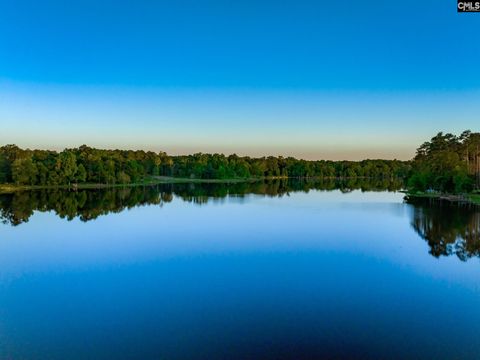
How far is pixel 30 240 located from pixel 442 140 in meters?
69.0

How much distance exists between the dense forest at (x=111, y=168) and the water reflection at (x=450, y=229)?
66543 mm

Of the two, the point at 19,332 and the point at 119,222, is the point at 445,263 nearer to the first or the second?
the point at 19,332

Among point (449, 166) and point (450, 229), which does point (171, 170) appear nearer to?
point (449, 166)

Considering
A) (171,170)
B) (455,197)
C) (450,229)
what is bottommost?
(450,229)

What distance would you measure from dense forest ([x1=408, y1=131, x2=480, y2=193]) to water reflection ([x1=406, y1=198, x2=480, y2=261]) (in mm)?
14571

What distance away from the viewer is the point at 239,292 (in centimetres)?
1608

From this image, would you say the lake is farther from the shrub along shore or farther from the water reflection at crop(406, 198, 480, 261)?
the shrub along shore

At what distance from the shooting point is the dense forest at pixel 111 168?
81.6m

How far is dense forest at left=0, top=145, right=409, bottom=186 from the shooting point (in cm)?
8162

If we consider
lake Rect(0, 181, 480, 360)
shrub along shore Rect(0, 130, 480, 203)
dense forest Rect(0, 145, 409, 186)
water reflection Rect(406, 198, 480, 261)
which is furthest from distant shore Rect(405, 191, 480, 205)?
dense forest Rect(0, 145, 409, 186)

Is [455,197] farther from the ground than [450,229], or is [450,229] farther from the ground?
[455,197]

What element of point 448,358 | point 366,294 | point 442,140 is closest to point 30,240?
point 366,294

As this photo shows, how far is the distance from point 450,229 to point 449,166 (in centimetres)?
3607

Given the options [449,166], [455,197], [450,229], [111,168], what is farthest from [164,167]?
[450,229]
